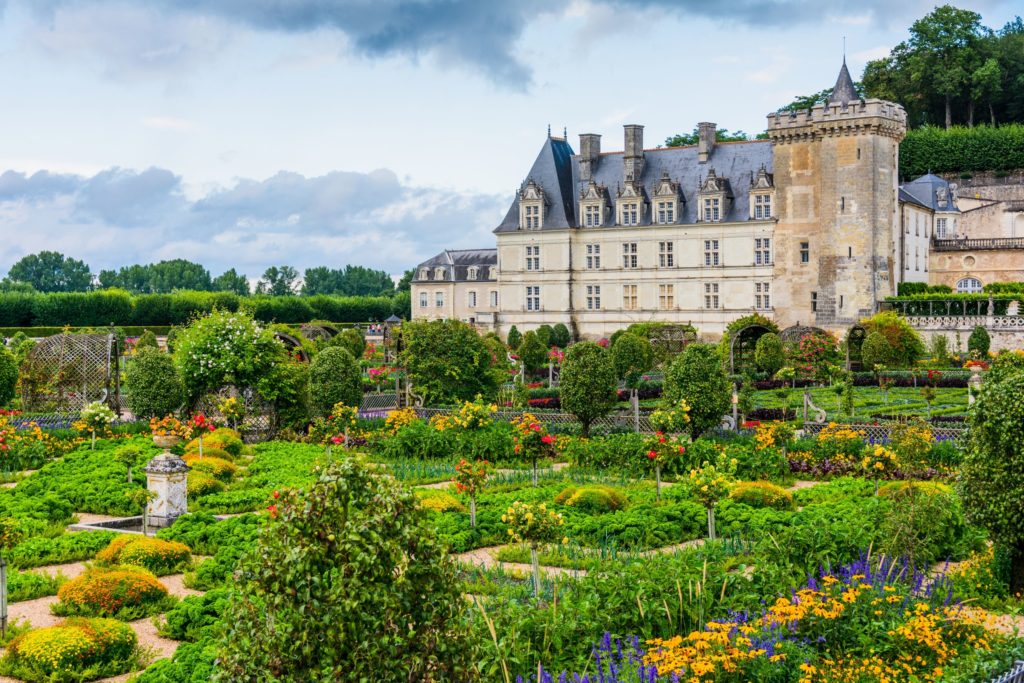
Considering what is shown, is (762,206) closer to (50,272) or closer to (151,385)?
(151,385)

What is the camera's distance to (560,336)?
5512cm

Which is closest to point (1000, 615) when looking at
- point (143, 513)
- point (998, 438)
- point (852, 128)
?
point (998, 438)

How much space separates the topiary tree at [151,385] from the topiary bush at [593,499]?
47.1 feet

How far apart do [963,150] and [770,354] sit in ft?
118

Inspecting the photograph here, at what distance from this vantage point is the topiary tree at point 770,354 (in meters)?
40.7

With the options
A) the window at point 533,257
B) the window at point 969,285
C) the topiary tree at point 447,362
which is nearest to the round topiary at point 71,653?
the topiary tree at point 447,362

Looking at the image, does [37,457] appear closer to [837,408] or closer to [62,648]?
[62,648]

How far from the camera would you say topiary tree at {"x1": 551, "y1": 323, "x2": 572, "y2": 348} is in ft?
180

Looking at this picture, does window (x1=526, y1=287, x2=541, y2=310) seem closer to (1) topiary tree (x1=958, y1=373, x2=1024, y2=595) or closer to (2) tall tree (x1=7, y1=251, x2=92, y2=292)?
(1) topiary tree (x1=958, y1=373, x2=1024, y2=595)

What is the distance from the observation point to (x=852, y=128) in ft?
163

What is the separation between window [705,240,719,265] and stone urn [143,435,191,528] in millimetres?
38829

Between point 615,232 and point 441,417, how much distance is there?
31259 mm

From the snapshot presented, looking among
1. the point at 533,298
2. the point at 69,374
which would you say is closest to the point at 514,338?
the point at 533,298

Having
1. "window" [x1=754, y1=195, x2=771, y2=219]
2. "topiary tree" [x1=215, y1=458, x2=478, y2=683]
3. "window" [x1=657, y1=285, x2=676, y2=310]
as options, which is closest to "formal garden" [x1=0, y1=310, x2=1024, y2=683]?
"topiary tree" [x1=215, y1=458, x2=478, y2=683]
